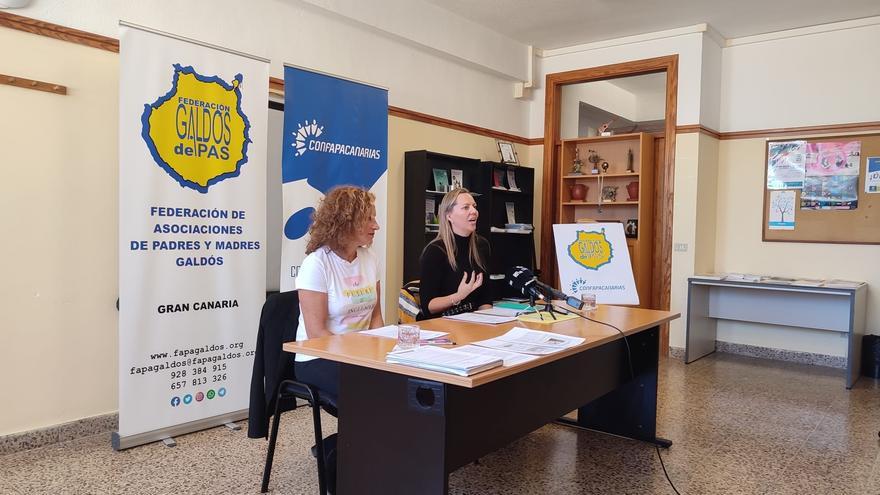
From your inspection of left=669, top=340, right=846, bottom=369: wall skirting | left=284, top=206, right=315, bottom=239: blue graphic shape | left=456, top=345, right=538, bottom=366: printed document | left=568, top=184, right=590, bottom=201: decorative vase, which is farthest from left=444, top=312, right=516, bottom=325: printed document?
left=568, top=184, right=590, bottom=201: decorative vase

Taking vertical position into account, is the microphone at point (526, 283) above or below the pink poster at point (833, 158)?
below

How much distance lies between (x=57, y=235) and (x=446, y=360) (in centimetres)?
250

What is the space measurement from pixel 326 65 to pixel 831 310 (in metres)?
4.75

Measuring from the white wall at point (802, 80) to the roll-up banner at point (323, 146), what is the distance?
12.0 ft

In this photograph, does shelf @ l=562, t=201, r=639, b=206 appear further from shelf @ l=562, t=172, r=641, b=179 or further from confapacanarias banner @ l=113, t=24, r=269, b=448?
confapacanarias banner @ l=113, t=24, r=269, b=448

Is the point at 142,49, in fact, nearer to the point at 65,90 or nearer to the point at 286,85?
the point at 65,90

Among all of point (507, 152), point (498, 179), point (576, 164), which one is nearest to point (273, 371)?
point (498, 179)

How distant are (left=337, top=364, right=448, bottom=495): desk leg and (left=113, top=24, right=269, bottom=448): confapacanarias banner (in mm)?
1648

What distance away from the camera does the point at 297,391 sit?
2.52m

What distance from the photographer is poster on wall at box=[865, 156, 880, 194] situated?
17.5 feet

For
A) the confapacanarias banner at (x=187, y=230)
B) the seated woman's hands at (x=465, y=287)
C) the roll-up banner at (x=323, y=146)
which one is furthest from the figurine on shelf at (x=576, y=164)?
the confapacanarias banner at (x=187, y=230)

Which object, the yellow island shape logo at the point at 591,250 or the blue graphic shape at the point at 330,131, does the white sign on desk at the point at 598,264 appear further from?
the blue graphic shape at the point at 330,131

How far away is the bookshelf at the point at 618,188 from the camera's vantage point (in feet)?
19.7

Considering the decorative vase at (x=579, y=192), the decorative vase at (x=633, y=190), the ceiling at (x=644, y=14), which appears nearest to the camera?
the ceiling at (x=644, y=14)
